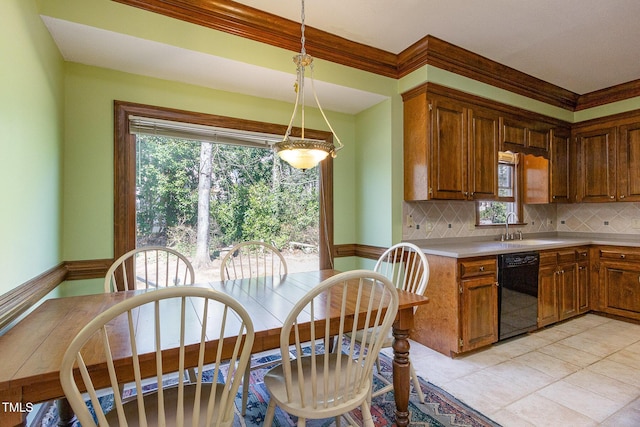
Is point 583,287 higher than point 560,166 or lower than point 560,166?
lower

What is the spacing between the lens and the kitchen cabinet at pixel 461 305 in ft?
8.41

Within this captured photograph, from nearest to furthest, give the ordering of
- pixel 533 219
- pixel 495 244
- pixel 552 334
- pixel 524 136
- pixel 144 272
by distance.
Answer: pixel 144 272, pixel 552 334, pixel 495 244, pixel 524 136, pixel 533 219

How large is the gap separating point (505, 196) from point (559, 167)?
76 cm

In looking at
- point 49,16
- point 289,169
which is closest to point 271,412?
point 289,169

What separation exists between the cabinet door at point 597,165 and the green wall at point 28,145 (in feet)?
17.3

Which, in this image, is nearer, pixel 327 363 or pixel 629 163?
pixel 327 363

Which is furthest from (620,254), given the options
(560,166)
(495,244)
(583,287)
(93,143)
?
(93,143)

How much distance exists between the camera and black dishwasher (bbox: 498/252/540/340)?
278cm

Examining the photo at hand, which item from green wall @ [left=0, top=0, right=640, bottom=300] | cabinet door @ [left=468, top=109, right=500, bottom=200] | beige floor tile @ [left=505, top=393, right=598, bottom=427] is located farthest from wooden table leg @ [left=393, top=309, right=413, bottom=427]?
cabinet door @ [left=468, top=109, right=500, bottom=200]

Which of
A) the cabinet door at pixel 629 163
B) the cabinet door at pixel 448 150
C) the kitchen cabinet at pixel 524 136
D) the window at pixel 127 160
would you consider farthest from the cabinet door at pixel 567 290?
the window at pixel 127 160

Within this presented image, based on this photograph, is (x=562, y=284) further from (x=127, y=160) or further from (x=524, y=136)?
(x=127, y=160)

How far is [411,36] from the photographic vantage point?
101 inches

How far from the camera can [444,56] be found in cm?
274

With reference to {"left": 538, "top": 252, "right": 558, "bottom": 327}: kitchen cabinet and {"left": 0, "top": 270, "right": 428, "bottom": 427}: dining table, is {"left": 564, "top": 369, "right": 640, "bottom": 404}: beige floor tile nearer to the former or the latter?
{"left": 538, "top": 252, "right": 558, "bottom": 327}: kitchen cabinet
